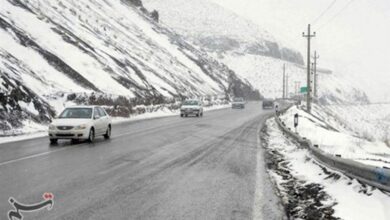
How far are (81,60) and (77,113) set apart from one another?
81.3 feet

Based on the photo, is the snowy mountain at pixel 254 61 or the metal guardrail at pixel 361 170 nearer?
the metal guardrail at pixel 361 170

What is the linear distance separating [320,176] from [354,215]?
3.28 meters

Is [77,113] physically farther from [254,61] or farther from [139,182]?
[254,61]

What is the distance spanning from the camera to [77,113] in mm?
18375

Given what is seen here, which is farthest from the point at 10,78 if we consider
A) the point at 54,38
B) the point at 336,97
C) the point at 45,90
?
the point at 336,97

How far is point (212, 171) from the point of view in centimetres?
1062

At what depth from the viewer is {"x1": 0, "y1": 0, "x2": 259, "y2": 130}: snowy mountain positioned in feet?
90.6

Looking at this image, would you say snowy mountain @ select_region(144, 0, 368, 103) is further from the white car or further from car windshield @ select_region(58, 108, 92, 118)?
car windshield @ select_region(58, 108, 92, 118)

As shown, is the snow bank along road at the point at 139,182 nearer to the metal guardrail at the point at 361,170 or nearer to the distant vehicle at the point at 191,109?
the metal guardrail at the point at 361,170

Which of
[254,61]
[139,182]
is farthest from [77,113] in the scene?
[254,61]

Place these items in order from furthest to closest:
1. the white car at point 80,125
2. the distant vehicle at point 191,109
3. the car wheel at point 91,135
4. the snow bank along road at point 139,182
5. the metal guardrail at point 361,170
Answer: the distant vehicle at point 191,109
the car wheel at point 91,135
the white car at point 80,125
the metal guardrail at point 361,170
the snow bank along road at point 139,182

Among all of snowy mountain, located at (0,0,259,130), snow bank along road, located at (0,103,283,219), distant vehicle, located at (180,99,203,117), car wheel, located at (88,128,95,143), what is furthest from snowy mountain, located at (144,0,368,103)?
snow bank along road, located at (0,103,283,219)

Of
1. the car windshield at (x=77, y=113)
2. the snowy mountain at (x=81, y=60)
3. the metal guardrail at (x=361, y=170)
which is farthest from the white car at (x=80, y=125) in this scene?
the metal guardrail at (x=361, y=170)

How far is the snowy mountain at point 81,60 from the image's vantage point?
27614mm
